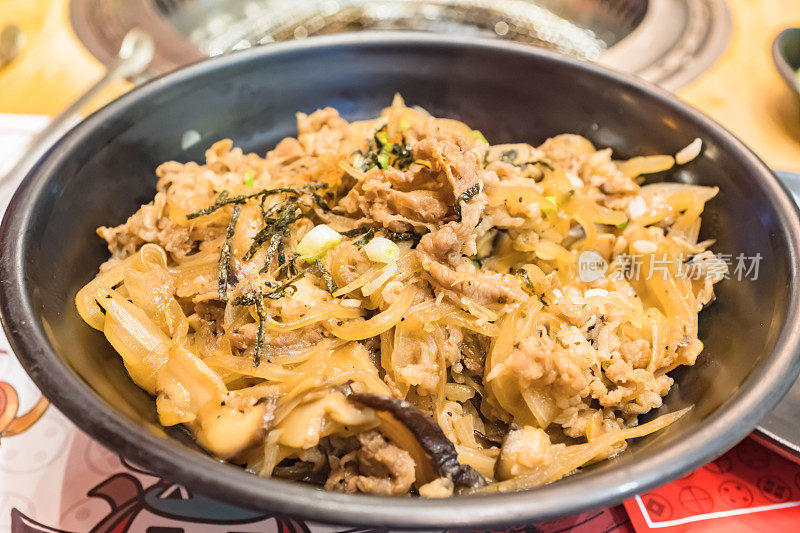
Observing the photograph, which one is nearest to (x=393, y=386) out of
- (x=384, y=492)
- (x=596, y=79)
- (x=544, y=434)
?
(x=384, y=492)

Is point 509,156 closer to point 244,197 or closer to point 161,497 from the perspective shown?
point 244,197

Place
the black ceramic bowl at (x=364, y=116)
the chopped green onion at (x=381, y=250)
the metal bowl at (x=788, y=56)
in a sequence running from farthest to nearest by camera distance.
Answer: the metal bowl at (x=788, y=56) → the chopped green onion at (x=381, y=250) → the black ceramic bowl at (x=364, y=116)

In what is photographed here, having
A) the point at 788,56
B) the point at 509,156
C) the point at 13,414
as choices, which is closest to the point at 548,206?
the point at 509,156

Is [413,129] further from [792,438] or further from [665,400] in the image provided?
[792,438]

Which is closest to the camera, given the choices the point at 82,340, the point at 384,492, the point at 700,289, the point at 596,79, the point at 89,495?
the point at 384,492

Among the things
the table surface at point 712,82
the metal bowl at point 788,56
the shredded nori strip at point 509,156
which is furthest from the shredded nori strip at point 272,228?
the metal bowl at point 788,56

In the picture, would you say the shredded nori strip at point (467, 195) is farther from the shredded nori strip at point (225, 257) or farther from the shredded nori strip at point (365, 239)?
the shredded nori strip at point (225, 257)
